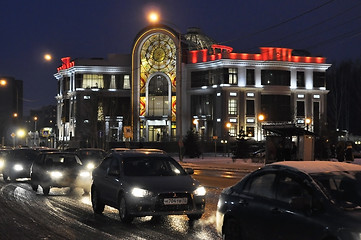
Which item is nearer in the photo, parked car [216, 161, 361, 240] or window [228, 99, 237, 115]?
parked car [216, 161, 361, 240]

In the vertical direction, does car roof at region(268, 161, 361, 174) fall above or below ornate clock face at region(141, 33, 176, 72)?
below

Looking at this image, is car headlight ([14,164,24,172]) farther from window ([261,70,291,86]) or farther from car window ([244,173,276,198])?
window ([261,70,291,86])

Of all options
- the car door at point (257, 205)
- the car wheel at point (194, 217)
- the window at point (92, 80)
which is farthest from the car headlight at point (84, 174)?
the window at point (92, 80)

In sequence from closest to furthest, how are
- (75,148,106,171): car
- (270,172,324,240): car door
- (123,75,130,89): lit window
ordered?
(270,172,324,240): car door < (75,148,106,171): car < (123,75,130,89): lit window

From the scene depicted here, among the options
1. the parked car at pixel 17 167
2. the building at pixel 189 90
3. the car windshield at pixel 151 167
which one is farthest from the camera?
the building at pixel 189 90

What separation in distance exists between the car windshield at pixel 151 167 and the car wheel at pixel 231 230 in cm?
491

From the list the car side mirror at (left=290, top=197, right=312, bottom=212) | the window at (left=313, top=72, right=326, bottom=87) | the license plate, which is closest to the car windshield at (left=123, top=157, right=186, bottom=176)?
the license plate

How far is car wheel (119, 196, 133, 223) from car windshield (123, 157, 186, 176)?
75cm

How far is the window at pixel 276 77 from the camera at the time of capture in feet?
287

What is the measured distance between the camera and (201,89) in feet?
295

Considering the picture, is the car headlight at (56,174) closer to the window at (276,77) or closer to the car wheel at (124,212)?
the car wheel at (124,212)

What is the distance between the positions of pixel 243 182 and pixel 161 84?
276 feet

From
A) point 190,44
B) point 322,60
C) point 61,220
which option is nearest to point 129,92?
point 190,44

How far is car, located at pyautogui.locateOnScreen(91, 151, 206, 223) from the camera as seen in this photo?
13.3 metres
